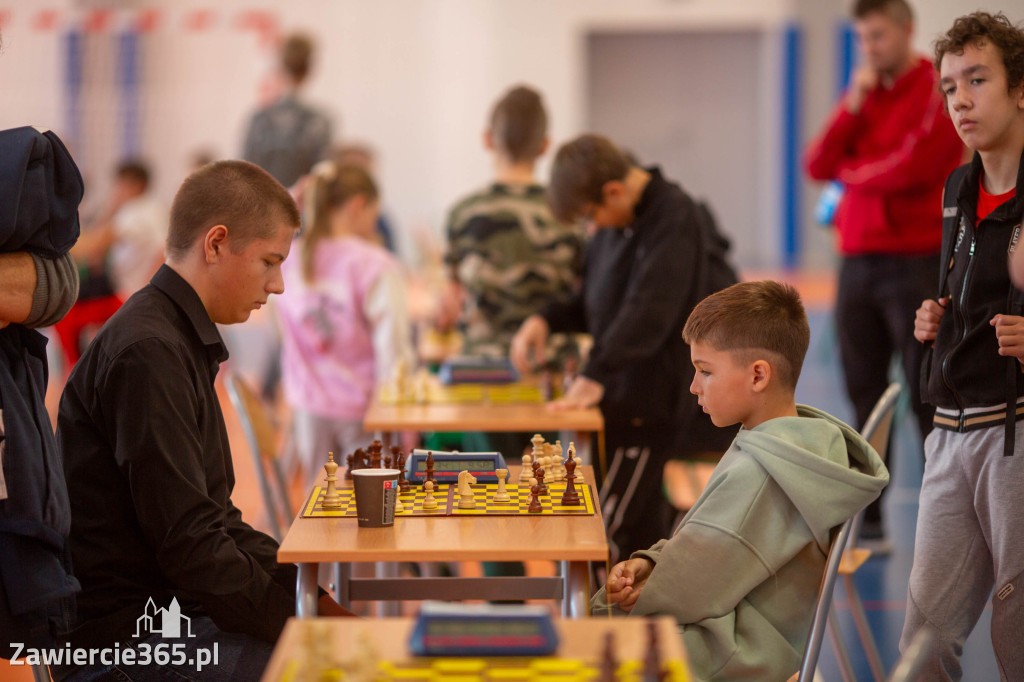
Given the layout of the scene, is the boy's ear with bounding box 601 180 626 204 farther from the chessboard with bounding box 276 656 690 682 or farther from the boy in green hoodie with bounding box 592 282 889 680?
the chessboard with bounding box 276 656 690 682

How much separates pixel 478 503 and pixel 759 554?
59cm

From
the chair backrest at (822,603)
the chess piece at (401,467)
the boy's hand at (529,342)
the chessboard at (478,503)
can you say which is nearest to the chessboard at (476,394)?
→ the boy's hand at (529,342)

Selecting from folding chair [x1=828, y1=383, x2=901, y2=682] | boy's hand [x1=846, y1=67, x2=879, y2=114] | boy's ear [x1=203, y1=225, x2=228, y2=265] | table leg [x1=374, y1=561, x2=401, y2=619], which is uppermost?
boy's hand [x1=846, y1=67, x2=879, y2=114]

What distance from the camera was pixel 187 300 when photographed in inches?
86.6

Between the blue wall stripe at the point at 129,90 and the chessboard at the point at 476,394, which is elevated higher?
the blue wall stripe at the point at 129,90

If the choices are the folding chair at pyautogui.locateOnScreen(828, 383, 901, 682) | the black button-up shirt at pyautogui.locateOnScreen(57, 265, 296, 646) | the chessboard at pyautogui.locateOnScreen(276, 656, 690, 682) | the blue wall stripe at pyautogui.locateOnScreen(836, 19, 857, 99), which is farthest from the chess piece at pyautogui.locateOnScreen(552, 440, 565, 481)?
the blue wall stripe at pyautogui.locateOnScreen(836, 19, 857, 99)

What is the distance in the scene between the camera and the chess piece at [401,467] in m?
2.34

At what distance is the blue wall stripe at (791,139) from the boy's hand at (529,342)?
10.9 metres

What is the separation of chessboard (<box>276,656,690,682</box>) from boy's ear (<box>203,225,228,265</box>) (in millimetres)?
1035

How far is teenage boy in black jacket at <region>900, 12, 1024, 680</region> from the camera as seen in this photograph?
2.19 meters

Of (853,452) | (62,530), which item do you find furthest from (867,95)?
(62,530)

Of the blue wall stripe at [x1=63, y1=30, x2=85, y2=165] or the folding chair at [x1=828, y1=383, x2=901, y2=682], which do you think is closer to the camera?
the folding chair at [x1=828, y1=383, x2=901, y2=682]

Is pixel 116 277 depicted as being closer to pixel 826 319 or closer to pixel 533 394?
pixel 533 394

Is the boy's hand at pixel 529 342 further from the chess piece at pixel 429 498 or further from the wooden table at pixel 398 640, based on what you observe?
the wooden table at pixel 398 640
